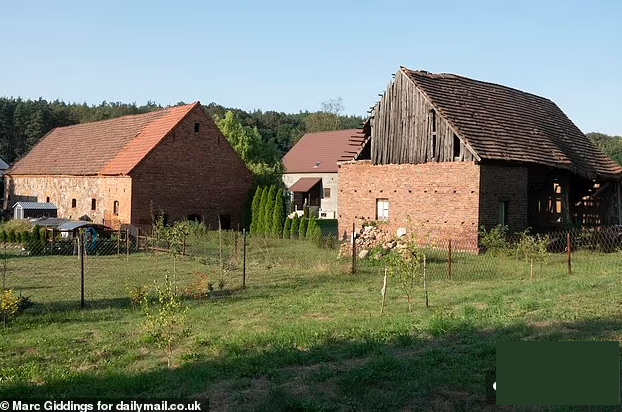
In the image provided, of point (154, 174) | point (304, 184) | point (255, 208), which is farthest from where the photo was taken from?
point (304, 184)

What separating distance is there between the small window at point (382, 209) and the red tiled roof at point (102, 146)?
473 inches

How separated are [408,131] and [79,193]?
792 inches

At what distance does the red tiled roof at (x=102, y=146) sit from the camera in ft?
107

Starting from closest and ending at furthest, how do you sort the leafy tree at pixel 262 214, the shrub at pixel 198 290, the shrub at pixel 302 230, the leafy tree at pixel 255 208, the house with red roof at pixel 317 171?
1. the shrub at pixel 198 290
2. the shrub at pixel 302 230
3. the leafy tree at pixel 262 214
4. the leafy tree at pixel 255 208
5. the house with red roof at pixel 317 171

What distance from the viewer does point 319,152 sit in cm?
5675

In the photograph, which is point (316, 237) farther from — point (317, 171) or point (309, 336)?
point (317, 171)

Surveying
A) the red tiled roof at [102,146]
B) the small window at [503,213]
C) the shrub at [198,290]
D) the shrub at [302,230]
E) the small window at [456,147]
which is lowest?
the shrub at [198,290]

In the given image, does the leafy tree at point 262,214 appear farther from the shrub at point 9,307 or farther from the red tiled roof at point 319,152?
the shrub at point 9,307

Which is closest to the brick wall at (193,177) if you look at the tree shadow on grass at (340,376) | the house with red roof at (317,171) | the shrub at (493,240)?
the shrub at (493,240)

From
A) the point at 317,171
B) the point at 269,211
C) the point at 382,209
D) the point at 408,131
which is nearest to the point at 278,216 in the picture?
the point at 269,211

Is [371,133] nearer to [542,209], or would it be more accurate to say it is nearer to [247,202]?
[542,209]

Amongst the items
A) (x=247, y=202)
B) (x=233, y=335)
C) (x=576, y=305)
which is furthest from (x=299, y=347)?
(x=247, y=202)

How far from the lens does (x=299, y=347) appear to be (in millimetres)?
9227

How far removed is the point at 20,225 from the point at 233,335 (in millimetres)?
22419
